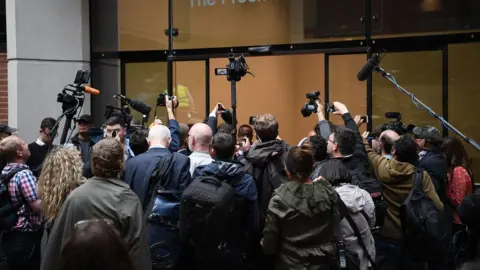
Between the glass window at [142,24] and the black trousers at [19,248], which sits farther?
the glass window at [142,24]

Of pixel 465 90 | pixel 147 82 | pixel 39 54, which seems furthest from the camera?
pixel 147 82

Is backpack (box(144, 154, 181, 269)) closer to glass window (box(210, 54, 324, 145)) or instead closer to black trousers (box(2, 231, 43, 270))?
black trousers (box(2, 231, 43, 270))

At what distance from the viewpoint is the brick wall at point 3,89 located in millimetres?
12273

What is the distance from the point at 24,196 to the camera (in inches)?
246

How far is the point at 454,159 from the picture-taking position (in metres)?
7.95

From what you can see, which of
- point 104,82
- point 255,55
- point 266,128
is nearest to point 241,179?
point 266,128

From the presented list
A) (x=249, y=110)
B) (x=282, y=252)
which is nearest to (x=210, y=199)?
(x=282, y=252)

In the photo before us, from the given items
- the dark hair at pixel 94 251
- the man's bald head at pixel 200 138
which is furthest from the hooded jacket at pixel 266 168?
the dark hair at pixel 94 251

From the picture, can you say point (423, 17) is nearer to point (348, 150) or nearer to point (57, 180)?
point (348, 150)

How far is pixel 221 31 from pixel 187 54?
758mm

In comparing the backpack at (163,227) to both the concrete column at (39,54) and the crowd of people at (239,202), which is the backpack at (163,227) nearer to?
the crowd of people at (239,202)

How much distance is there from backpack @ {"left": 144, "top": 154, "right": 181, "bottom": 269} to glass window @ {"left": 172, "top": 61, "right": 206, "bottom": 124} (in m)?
6.49

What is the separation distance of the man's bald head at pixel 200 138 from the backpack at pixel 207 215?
2.12 ft

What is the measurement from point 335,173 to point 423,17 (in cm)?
525
